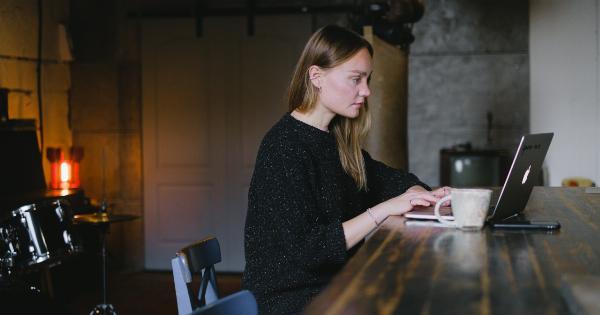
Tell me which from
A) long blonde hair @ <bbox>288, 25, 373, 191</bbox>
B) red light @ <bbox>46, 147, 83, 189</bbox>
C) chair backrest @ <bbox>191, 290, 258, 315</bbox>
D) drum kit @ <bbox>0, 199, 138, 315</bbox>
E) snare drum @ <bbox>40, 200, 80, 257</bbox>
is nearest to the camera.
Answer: chair backrest @ <bbox>191, 290, 258, 315</bbox>

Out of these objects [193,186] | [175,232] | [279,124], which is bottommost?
[175,232]

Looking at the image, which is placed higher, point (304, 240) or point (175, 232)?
point (304, 240)

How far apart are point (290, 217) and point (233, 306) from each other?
2.45ft

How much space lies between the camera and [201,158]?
6773 millimetres

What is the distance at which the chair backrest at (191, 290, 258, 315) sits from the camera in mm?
1193

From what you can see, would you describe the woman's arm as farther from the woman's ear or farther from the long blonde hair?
the woman's ear

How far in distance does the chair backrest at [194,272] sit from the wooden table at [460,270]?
0.47 m

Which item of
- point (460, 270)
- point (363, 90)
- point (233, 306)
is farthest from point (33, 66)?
point (460, 270)

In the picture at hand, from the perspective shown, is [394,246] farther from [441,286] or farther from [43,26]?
[43,26]

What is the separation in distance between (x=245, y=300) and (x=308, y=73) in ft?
3.70

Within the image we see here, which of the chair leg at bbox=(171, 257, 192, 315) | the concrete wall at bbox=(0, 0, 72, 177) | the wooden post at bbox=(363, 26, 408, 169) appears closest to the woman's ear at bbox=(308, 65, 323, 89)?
the chair leg at bbox=(171, 257, 192, 315)

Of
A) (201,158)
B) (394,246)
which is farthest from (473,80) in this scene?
(394,246)

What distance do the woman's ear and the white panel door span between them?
4.33m

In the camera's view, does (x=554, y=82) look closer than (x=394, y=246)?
No
